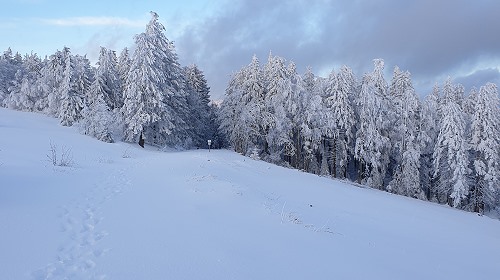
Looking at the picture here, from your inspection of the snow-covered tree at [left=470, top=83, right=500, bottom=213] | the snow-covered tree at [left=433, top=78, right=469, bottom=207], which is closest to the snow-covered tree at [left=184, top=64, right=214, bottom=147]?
the snow-covered tree at [left=433, top=78, right=469, bottom=207]

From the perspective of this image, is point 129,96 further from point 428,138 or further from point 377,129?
point 428,138

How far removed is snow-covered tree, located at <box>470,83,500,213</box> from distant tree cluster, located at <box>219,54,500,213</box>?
3.8 inches

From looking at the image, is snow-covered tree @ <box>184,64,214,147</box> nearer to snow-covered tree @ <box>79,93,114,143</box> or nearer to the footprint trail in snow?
snow-covered tree @ <box>79,93,114,143</box>

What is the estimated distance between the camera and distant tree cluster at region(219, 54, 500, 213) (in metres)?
36.0

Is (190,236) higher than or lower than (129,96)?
lower

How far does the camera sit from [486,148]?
34938mm

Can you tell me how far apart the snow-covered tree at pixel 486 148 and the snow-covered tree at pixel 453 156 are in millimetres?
1042

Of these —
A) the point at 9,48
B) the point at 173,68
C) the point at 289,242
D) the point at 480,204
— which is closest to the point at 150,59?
the point at 173,68

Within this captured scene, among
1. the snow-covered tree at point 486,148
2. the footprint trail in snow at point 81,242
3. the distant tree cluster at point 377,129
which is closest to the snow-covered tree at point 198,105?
the distant tree cluster at point 377,129

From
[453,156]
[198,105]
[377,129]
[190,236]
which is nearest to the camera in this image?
[190,236]

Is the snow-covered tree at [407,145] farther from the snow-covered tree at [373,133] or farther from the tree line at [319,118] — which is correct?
the snow-covered tree at [373,133]

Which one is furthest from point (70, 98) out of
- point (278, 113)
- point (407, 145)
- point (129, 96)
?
point (407, 145)

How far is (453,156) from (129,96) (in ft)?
111

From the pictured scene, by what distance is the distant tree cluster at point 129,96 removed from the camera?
38250 millimetres
